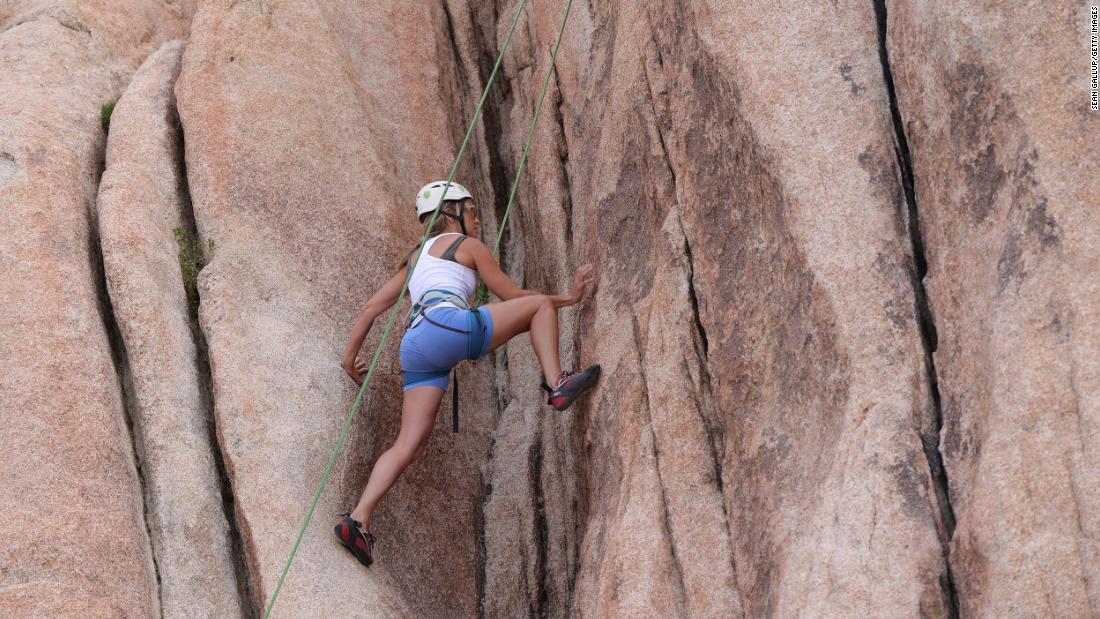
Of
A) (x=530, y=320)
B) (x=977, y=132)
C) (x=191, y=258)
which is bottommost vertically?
(x=530, y=320)

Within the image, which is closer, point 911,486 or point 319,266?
point 911,486

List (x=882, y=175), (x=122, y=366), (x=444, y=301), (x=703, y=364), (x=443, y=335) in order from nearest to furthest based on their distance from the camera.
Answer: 1. (x=882, y=175)
2. (x=703, y=364)
3. (x=443, y=335)
4. (x=444, y=301)
5. (x=122, y=366)

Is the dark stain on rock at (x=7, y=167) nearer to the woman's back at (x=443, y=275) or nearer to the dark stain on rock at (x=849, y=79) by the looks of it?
the woman's back at (x=443, y=275)

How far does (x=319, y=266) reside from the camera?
35.9ft

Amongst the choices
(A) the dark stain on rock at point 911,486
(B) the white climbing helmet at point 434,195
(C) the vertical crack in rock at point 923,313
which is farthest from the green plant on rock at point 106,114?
(A) the dark stain on rock at point 911,486

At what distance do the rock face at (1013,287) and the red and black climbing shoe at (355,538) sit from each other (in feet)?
Answer: 14.3

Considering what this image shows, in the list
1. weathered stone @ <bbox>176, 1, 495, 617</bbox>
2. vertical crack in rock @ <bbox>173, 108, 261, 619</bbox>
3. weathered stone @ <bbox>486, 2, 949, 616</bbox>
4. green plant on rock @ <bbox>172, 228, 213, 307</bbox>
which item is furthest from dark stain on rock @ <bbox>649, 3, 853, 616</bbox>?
green plant on rock @ <bbox>172, 228, 213, 307</bbox>

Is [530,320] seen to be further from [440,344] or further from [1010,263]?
[1010,263]

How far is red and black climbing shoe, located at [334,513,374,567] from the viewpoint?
9227 mm

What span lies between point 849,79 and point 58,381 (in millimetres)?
6032

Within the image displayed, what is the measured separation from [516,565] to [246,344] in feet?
9.25

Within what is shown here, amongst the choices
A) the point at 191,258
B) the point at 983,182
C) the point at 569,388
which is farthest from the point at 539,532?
the point at 983,182

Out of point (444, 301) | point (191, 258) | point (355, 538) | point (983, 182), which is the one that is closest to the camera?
point (983, 182)

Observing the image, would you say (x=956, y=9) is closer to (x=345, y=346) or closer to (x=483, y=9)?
(x=345, y=346)
